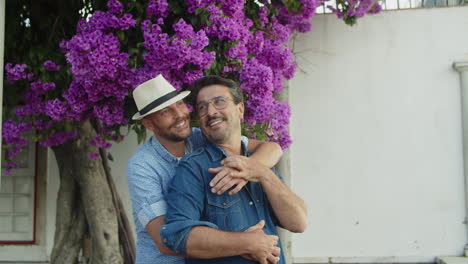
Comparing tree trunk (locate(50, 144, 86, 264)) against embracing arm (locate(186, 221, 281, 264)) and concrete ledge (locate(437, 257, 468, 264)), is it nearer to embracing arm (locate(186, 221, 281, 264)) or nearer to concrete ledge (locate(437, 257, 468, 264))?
concrete ledge (locate(437, 257, 468, 264))

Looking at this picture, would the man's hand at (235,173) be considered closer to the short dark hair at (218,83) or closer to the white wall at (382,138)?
the short dark hair at (218,83)

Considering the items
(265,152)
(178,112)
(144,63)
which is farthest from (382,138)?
(178,112)

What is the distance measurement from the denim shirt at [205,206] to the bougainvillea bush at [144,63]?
5.43 ft

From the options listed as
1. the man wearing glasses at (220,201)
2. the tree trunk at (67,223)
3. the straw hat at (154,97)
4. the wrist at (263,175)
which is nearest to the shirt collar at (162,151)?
the straw hat at (154,97)

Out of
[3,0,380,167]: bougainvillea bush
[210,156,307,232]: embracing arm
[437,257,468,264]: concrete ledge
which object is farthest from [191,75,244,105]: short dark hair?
[437,257,468,264]: concrete ledge

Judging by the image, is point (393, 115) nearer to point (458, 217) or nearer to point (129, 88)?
point (458, 217)

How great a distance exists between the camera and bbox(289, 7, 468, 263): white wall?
706 cm

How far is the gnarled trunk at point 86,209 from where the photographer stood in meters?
5.77

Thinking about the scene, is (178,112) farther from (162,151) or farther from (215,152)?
(215,152)

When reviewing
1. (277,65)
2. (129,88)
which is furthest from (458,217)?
(129,88)

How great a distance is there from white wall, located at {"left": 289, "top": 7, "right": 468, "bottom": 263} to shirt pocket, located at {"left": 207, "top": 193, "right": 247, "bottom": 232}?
4.96 metres

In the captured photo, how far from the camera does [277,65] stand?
16.6ft

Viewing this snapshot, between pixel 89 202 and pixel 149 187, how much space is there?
11.8ft

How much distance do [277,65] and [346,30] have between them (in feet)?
8.14
